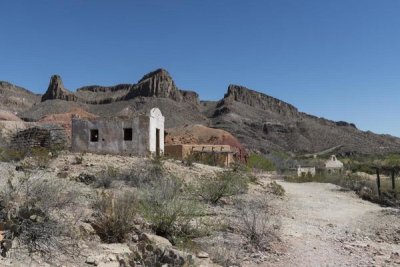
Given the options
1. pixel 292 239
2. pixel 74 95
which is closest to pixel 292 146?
pixel 74 95

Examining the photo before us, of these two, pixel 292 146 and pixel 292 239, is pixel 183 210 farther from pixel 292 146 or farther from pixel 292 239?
pixel 292 146

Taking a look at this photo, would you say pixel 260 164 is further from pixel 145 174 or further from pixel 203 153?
pixel 145 174

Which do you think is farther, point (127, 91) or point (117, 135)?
point (127, 91)

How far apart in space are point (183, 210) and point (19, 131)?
19.5 meters

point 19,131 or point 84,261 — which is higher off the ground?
point 19,131


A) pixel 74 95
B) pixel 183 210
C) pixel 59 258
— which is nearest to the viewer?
pixel 59 258

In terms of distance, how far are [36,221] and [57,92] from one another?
129736 mm

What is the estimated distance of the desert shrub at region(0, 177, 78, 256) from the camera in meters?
5.79

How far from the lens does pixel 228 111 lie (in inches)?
4692

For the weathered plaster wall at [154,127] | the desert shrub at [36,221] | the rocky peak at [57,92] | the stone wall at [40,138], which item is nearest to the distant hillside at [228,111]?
the rocky peak at [57,92]

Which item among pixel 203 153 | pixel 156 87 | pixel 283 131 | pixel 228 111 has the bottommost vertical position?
pixel 203 153

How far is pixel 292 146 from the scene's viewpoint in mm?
108000

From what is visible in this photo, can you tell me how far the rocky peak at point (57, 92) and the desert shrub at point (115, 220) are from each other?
392ft


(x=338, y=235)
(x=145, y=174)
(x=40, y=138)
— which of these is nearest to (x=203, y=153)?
(x=40, y=138)
